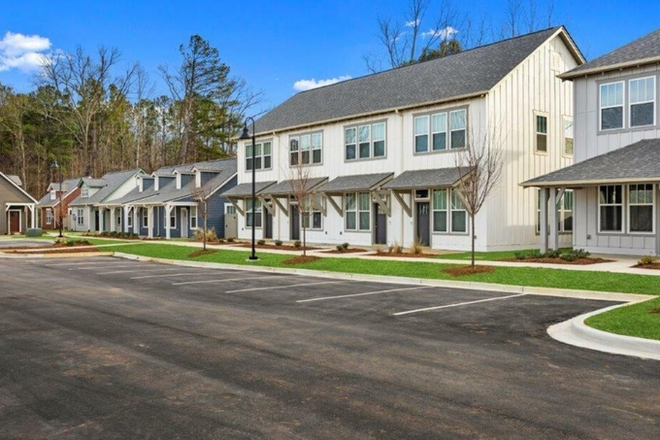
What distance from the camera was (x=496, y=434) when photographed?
16.9 feet

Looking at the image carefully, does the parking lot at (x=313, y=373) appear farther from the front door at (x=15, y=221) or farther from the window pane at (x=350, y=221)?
the front door at (x=15, y=221)

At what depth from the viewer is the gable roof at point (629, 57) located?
20688 mm

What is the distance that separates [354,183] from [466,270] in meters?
12.0

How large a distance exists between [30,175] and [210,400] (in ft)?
268

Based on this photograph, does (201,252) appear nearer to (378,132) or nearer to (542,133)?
(378,132)

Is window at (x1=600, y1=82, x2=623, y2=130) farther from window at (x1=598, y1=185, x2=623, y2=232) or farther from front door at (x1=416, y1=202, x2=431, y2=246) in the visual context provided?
front door at (x1=416, y1=202, x2=431, y2=246)

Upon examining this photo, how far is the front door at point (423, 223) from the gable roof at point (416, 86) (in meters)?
4.54

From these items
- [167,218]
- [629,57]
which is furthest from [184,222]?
[629,57]

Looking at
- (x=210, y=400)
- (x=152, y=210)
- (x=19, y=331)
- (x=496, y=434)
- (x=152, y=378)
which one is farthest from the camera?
(x=152, y=210)

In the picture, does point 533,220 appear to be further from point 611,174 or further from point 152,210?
point 152,210

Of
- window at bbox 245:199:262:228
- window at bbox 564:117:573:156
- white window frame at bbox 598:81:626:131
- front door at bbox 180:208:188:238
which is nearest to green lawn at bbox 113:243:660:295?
white window frame at bbox 598:81:626:131

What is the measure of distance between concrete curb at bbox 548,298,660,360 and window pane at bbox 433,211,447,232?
52.1 ft

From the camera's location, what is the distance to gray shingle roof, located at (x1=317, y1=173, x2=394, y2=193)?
91.5 ft

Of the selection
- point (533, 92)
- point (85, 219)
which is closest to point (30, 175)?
point (85, 219)
